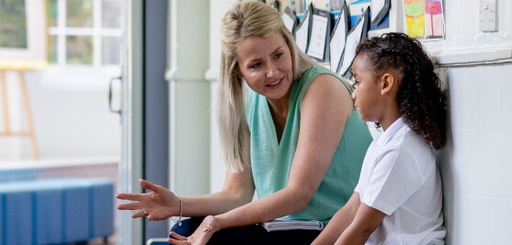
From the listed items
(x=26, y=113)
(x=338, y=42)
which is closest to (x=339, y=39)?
(x=338, y=42)

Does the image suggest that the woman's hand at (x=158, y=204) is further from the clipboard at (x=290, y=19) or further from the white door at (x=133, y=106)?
the white door at (x=133, y=106)

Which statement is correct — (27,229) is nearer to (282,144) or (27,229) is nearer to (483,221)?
(282,144)

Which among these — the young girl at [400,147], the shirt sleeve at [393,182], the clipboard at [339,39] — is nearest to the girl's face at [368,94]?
the young girl at [400,147]

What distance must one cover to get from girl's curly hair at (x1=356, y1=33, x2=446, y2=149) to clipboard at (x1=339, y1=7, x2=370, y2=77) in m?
0.43

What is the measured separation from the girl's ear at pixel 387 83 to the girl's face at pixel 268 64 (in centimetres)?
34

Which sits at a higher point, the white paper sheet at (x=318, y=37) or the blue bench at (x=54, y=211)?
the white paper sheet at (x=318, y=37)

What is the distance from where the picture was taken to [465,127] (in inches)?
63.3

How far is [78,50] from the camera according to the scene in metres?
6.08

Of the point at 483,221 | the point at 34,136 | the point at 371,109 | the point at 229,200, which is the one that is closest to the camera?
the point at 483,221

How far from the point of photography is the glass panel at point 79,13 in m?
6.02

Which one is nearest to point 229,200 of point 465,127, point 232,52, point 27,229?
point 232,52

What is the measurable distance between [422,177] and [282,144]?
0.52 meters

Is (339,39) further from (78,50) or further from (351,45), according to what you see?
(78,50)

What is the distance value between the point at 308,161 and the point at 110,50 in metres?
4.56
